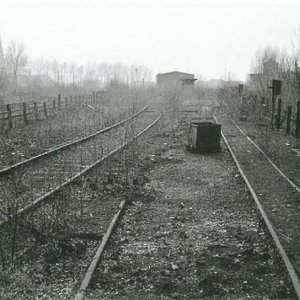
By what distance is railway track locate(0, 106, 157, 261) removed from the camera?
20.4 ft

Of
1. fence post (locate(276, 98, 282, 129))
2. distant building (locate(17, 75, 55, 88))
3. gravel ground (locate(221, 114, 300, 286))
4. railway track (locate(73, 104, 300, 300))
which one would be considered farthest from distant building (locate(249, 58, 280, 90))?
distant building (locate(17, 75, 55, 88))

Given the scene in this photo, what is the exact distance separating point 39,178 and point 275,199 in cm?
518

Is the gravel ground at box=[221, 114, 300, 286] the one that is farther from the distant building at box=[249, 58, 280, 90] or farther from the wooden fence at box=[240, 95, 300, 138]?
the distant building at box=[249, 58, 280, 90]

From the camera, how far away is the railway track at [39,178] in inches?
245

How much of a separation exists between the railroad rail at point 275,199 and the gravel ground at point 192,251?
0.14m

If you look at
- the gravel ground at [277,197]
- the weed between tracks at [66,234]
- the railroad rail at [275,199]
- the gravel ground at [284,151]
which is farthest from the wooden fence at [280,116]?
the weed between tracks at [66,234]

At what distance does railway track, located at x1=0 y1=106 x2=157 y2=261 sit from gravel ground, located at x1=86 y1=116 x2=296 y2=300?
4.74 ft

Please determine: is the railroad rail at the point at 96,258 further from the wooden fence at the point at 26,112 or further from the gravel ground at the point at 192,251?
the wooden fence at the point at 26,112

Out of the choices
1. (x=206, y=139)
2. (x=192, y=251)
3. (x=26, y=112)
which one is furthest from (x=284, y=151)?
(x=26, y=112)

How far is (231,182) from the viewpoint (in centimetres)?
1014

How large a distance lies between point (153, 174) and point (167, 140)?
6.83 m

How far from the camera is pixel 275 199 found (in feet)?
28.6

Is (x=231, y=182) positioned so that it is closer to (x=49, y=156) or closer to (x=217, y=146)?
(x=217, y=146)

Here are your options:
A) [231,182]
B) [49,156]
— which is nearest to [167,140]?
[49,156]
